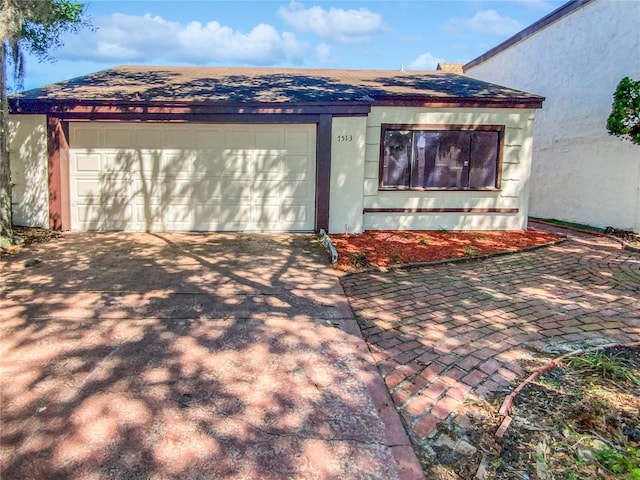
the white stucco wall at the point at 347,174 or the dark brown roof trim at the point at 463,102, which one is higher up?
the dark brown roof trim at the point at 463,102

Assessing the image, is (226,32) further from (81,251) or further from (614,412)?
(614,412)

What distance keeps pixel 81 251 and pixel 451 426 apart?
7.07 metres

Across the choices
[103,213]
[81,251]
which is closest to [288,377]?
[81,251]

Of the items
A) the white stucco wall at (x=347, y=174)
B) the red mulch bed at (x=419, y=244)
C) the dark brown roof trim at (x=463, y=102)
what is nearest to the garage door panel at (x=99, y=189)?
the white stucco wall at (x=347, y=174)

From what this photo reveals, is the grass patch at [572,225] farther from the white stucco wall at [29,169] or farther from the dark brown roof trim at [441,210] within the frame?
the white stucco wall at [29,169]

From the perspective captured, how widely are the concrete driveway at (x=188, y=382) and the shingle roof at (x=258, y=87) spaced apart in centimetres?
474

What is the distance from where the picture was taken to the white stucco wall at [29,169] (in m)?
8.94

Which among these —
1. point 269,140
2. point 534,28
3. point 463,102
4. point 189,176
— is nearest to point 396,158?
point 463,102

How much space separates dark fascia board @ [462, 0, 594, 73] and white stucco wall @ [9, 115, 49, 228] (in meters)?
13.3

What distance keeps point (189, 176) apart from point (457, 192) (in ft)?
20.4

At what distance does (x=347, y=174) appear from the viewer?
9250 mm

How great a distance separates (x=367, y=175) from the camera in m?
9.60

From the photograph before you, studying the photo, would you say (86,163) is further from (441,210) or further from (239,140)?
(441,210)

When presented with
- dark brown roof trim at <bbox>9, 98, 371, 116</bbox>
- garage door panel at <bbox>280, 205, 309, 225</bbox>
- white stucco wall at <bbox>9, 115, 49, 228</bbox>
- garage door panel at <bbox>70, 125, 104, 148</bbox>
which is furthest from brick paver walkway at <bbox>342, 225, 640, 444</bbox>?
white stucco wall at <bbox>9, 115, 49, 228</bbox>
